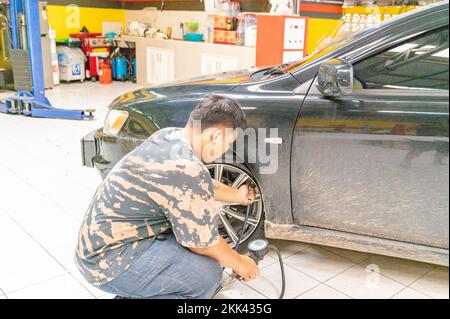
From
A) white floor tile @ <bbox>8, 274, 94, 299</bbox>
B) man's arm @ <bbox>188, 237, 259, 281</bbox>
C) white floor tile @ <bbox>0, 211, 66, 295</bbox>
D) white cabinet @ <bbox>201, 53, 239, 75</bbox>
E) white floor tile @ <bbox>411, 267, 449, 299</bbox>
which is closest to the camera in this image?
white floor tile @ <bbox>411, 267, 449, 299</bbox>

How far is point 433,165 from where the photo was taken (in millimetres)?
1022

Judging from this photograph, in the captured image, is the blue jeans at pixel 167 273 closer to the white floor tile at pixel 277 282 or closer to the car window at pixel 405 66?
the white floor tile at pixel 277 282

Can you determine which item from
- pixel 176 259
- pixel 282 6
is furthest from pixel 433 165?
pixel 282 6

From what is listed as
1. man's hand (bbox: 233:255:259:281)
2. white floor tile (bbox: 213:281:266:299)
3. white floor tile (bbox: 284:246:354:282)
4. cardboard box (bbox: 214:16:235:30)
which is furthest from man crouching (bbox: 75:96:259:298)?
cardboard box (bbox: 214:16:235:30)

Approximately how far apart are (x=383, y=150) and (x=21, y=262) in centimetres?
179

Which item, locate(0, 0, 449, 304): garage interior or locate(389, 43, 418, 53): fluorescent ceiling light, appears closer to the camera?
locate(389, 43, 418, 53): fluorescent ceiling light

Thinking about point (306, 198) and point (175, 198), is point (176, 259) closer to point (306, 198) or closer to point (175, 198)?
point (175, 198)

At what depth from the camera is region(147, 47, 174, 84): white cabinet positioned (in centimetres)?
722

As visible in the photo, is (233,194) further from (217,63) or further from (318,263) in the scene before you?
(217,63)

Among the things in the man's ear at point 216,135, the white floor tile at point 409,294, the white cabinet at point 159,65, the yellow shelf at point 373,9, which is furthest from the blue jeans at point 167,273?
the white cabinet at point 159,65

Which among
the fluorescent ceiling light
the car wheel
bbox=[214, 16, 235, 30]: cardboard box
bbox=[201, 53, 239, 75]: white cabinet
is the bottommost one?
the car wheel

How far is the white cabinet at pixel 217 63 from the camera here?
588cm

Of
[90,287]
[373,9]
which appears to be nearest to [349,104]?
[90,287]

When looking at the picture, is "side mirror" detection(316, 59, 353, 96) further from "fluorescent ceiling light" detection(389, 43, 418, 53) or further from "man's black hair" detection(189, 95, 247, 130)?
"man's black hair" detection(189, 95, 247, 130)
